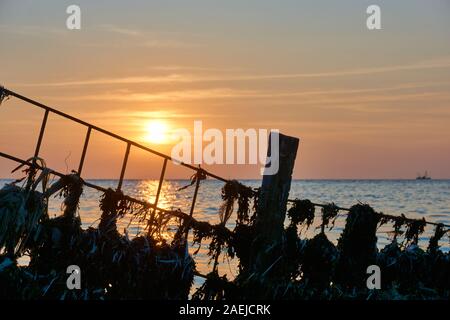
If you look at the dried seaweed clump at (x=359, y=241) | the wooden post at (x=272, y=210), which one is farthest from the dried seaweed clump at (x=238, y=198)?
the dried seaweed clump at (x=359, y=241)

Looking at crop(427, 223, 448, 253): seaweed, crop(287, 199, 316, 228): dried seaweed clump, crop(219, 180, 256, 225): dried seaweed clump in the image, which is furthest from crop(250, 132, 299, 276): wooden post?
crop(427, 223, 448, 253): seaweed

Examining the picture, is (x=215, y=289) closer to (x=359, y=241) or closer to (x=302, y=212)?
(x=302, y=212)

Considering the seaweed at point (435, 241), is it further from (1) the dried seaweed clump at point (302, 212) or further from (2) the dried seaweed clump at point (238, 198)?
(2) the dried seaweed clump at point (238, 198)

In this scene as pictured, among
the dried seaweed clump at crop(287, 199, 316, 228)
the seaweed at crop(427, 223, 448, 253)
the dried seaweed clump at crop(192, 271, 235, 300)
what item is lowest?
the dried seaweed clump at crop(192, 271, 235, 300)

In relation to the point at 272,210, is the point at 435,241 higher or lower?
lower

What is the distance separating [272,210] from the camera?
8.57m

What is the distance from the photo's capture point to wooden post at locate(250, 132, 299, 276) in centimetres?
855

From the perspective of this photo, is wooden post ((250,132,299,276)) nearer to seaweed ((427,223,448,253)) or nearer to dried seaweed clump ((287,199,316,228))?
dried seaweed clump ((287,199,316,228))

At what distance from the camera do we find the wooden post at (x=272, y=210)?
28.0ft

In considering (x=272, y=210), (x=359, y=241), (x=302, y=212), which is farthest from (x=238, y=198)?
(x=359, y=241)

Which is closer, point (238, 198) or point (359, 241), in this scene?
point (238, 198)
